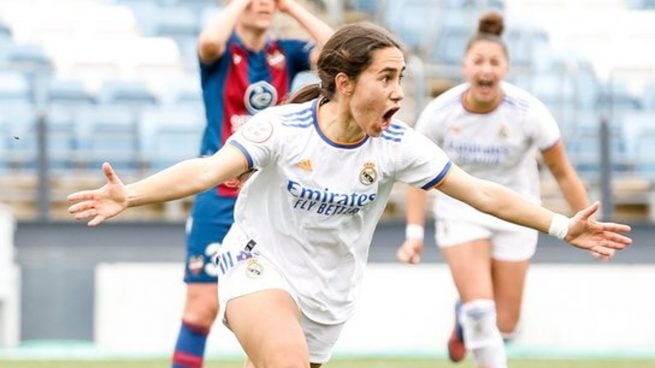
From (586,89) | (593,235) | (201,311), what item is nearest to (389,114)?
(593,235)

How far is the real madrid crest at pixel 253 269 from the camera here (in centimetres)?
607

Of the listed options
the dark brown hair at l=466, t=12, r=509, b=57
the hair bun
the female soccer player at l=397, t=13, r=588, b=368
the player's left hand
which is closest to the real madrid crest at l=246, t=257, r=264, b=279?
the player's left hand

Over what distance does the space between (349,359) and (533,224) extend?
609 cm

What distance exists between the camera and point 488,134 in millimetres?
9039

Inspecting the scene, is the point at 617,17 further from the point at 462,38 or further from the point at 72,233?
the point at 72,233

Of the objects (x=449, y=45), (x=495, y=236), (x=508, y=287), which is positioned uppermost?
(x=495, y=236)

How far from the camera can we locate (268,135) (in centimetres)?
593

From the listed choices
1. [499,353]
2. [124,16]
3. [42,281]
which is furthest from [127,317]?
[499,353]

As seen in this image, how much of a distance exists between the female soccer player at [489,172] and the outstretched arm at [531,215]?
249 cm

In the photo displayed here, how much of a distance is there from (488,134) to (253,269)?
128 inches

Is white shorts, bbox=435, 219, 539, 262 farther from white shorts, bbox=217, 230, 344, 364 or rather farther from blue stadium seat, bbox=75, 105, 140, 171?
blue stadium seat, bbox=75, 105, 140, 171

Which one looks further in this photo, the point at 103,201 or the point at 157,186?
the point at 157,186

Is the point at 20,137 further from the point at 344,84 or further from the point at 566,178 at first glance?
the point at 344,84

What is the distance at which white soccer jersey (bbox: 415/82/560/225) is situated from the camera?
355 inches
